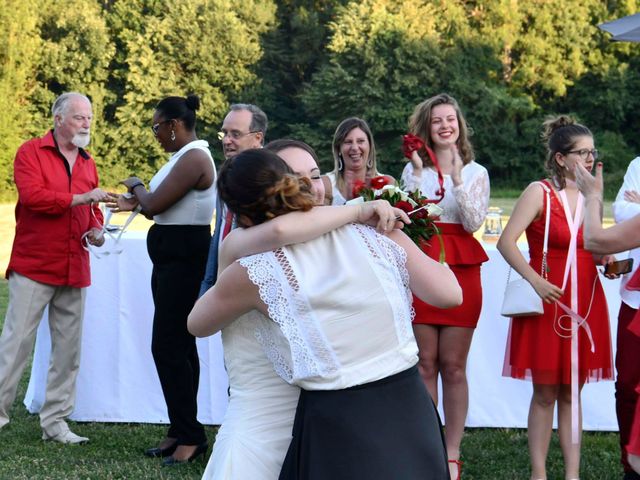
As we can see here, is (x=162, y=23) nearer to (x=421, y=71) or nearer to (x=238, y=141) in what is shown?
(x=421, y=71)

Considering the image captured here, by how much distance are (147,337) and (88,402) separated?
1.82ft

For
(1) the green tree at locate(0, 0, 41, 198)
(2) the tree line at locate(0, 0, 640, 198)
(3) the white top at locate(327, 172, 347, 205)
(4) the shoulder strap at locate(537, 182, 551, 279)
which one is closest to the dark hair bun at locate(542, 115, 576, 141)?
(4) the shoulder strap at locate(537, 182, 551, 279)

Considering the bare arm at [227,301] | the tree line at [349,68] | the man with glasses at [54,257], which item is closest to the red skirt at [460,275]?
the man with glasses at [54,257]

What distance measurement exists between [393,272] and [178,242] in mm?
2607

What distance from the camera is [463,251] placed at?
4.52m

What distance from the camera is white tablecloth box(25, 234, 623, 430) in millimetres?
5520

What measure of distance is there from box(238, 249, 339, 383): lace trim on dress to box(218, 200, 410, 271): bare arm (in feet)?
0.14

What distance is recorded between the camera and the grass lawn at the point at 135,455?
468 centimetres

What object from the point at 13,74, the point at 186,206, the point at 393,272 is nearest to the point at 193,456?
the point at 186,206

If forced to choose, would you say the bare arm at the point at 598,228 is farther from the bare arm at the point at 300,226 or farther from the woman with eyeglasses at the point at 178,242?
the woman with eyeglasses at the point at 178,242

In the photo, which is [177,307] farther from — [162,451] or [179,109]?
[179,109]

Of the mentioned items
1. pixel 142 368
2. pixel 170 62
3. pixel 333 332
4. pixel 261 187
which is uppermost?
pixel 170 62

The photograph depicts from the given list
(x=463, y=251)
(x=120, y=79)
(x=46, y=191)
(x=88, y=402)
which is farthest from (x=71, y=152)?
(x=120, y=79)

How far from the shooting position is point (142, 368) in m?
5.64
